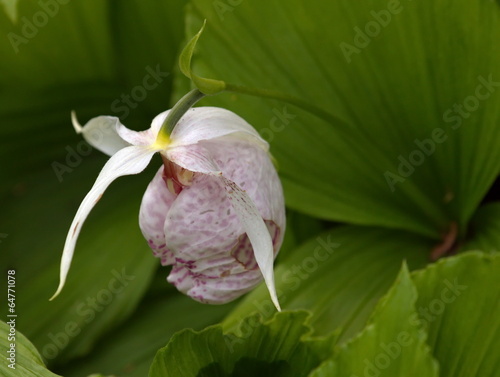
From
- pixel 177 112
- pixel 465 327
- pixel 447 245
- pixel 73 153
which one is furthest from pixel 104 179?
pixel 73 153

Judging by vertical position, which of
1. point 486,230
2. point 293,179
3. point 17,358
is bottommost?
point 486,230

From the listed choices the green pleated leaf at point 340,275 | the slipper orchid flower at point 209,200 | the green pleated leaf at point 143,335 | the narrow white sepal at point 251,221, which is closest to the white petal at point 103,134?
the slipper orchid flower at point 209,200

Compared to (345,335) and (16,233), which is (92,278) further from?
(345,335)

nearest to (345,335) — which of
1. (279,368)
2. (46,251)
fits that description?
(279,368)

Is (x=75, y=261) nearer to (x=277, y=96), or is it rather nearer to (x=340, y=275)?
(x=340, y=275)

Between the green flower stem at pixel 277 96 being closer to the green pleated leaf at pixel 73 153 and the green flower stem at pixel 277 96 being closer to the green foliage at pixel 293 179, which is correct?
the green foliage at pixel 293 179

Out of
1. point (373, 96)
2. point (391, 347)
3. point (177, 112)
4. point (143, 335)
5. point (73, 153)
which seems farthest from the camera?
point (73, 153)
